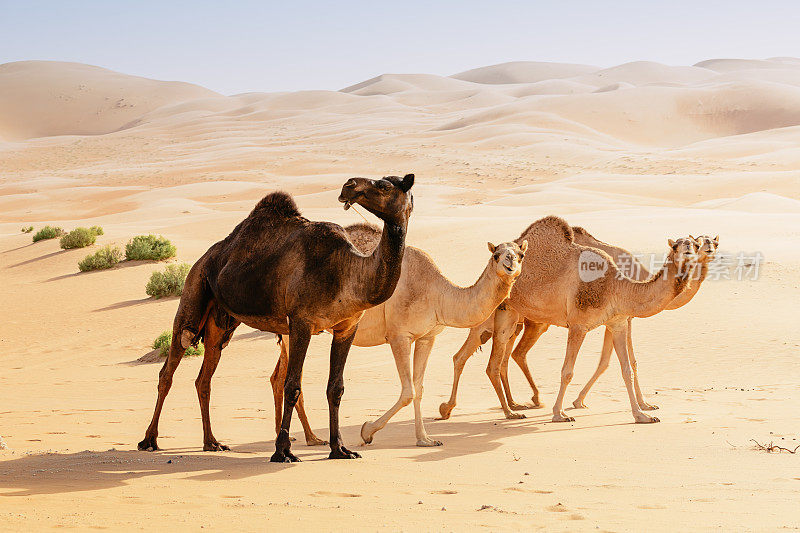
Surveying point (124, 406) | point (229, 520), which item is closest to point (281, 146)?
point (124, 406)

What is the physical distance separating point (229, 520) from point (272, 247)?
3.32m

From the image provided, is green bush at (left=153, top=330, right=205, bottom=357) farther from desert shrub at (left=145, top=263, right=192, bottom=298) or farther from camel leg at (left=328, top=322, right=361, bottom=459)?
camel leg at (left=328, top=322, right=361, bottom=459)

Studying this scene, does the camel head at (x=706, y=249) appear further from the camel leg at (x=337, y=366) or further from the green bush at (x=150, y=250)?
the green bush at (x=150, y=250)

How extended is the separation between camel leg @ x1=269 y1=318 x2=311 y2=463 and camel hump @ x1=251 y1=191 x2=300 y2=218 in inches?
50.2

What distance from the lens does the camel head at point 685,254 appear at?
9438 millimetres

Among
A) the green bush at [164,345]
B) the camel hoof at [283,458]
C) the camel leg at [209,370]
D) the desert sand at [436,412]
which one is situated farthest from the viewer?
the green bush at [164,345]

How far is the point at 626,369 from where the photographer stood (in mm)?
10172

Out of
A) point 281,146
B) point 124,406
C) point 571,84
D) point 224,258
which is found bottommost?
point 124,406

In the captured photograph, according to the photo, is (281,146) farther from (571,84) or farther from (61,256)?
(571,84)

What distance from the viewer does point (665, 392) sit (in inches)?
479

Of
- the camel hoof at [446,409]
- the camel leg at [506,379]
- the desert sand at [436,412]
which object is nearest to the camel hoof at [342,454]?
the desert sand at [436,412]

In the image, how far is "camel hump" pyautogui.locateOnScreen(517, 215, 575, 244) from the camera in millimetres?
11008

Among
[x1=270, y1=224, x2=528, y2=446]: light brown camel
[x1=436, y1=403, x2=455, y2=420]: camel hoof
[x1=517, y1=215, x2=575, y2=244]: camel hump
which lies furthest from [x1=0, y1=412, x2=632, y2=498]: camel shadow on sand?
[x1=517, y1=215, x2=575, y2=244]: camel hump

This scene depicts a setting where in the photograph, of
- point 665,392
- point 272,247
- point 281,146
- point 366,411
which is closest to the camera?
point 272,247
